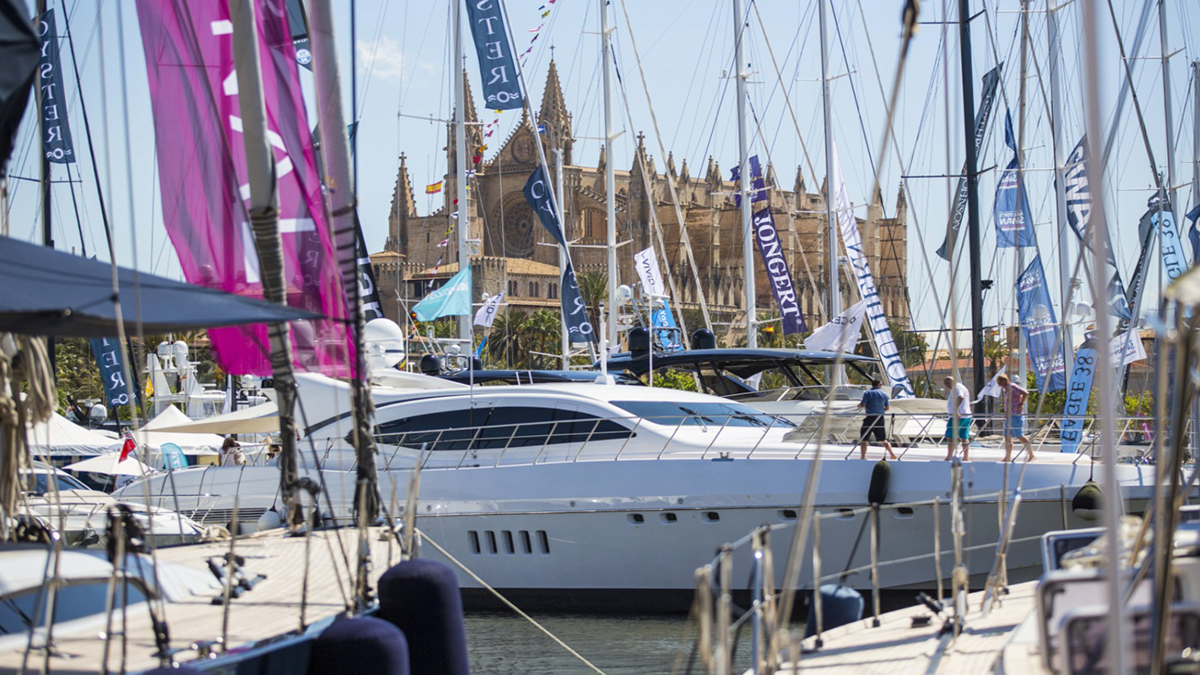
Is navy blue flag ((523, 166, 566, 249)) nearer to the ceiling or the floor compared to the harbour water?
nearer to the ceiling

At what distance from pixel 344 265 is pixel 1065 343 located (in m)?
11.5

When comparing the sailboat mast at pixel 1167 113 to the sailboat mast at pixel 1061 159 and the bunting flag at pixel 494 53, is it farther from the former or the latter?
the bunting flag at pixel 494 53

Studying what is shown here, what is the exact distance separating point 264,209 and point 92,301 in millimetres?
1442

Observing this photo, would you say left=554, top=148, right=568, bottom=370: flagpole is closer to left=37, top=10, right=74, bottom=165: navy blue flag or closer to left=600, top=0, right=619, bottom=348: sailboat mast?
left=600, top=0, right=619, bottom=348: sailboat mast

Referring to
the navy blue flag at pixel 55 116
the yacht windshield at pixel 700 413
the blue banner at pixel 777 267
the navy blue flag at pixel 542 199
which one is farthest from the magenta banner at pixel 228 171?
the blue banner at pixel 777 267

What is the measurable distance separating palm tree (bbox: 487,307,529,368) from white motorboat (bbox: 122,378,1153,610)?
151 ft

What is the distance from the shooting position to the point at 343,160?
→ 262 inches

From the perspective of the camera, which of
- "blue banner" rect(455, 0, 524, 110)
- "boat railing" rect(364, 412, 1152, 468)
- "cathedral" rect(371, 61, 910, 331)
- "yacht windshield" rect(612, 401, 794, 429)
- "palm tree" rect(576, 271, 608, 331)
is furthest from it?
"cathedral" rect(371, 61, 910, 331)

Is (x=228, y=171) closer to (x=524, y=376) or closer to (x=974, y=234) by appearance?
(x=524, y=376)

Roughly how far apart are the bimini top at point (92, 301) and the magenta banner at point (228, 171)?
139 centimetres

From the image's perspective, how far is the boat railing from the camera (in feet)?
37.5

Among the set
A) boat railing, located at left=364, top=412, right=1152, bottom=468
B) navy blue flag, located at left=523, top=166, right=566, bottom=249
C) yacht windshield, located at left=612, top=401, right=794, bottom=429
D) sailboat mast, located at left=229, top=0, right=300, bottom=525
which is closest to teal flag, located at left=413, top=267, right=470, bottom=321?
navy blue flag, located at left=523, top=166, right=566, bottom=249

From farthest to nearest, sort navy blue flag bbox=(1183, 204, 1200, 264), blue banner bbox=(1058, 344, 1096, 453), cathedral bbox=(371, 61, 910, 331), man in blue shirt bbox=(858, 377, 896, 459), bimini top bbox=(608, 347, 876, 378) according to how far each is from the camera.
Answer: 1. cathedral bbox=(371, 61, 910, 331)
2. bimini top bbox=(608, 347, 876, 378)
3. navy blue flag bbox=(1183, 204, 1200, 264)
4. blue banner bbox=(1058, 344, 1096, 453)
5. man in blue shirt bbox=(858, 377, 896, 459)

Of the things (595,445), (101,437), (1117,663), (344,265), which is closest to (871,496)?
(595,445)
